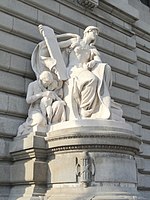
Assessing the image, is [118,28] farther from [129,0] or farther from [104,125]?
[104,125]

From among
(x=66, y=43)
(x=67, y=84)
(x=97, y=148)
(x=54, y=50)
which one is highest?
(x=66, y=43)

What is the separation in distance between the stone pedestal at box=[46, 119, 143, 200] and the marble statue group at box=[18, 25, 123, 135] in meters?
0.53

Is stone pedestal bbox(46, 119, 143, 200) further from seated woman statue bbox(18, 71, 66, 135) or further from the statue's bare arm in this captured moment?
the statue's bare arm

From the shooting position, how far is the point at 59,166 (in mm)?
8102

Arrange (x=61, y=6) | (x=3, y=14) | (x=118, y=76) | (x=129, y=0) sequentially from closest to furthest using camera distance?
(x=3, y=14) → (x=61, y=6) → (x=118, y=76) → (x=129, y=0)

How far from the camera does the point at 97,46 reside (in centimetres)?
1239

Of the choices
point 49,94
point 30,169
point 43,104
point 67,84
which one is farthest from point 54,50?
point 30,169

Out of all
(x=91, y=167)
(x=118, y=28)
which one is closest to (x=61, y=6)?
(x=118, y=28)

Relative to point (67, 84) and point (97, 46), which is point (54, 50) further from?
point (97, 46)

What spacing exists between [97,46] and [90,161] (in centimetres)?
548

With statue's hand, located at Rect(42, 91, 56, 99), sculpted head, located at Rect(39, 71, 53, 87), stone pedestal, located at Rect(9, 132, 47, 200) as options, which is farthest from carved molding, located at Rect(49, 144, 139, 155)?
sculpted head, located at Rect(39, 71, 53, 87)

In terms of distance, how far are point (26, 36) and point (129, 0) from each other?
639 centimetres

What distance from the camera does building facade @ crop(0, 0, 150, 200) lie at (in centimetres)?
941

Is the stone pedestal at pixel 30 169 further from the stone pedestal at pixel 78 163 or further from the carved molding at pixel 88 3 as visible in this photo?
the carved molding at pixel 88 3
